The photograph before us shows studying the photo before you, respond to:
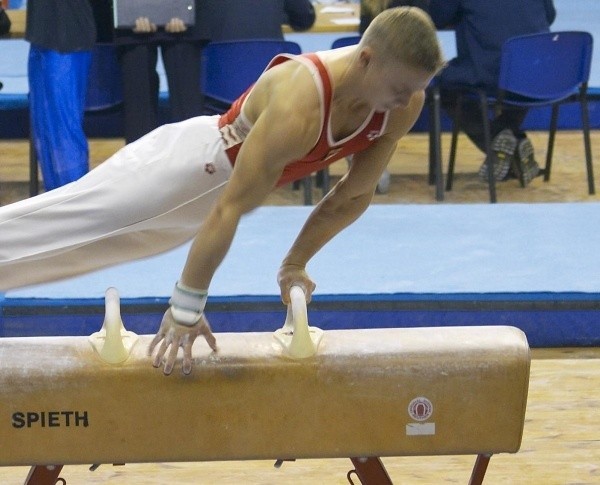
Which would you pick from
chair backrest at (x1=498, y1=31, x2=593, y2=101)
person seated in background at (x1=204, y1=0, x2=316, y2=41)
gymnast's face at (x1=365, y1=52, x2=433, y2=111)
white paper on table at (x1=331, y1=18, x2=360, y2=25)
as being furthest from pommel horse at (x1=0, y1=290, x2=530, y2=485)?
white paper on table at (x1=331, y1=18, x2=360, y2=25)

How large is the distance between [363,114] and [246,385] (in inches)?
28.6

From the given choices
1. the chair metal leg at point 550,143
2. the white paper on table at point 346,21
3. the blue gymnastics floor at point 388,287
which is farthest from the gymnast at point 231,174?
the white paper on table at point 346,21

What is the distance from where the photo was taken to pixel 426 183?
7.02 metres

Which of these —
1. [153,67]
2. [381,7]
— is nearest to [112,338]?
[381,7]

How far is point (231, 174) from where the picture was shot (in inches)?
108

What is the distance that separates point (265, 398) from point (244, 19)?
3976 mm

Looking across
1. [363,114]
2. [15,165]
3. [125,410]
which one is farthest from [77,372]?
[15,165]

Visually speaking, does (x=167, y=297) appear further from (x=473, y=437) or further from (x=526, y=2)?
(x=526, y=2)

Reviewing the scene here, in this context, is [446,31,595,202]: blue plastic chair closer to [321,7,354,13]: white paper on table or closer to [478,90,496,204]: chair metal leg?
[478,90,496,204]: chair metal leg

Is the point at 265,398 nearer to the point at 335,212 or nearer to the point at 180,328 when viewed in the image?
the point at 180,328

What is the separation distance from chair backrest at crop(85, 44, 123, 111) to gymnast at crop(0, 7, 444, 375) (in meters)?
3.34

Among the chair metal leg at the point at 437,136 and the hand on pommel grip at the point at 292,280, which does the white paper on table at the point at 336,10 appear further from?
the hand on pommel grip at the point at 292,280

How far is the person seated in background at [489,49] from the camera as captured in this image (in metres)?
6.36

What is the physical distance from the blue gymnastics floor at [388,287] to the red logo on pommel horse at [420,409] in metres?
1.52
